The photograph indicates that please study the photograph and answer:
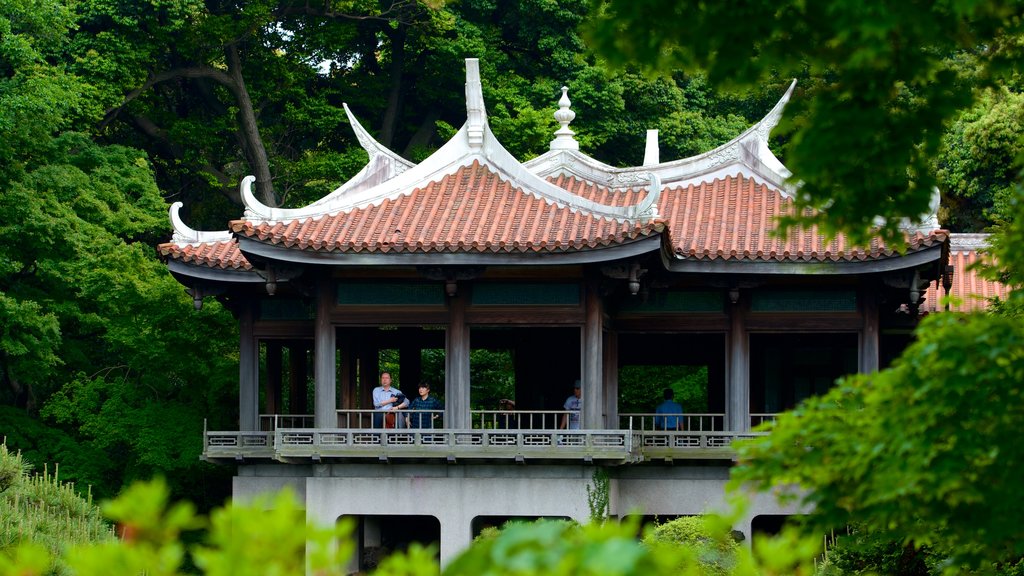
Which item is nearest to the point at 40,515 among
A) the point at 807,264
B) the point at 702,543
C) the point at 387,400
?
the point at 387,400

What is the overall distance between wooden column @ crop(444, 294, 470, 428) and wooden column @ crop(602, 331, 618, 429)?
6.91ft

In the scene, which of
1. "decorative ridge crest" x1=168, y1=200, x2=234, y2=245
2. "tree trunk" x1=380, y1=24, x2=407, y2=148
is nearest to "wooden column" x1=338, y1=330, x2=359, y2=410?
"decorative ridge crest" x1=168, y1=200, x2=234, y2=245

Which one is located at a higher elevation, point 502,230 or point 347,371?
point 502,230

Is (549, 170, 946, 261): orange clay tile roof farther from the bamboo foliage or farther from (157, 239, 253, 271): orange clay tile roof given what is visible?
the bamboo foliage

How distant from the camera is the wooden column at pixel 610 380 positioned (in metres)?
20.8

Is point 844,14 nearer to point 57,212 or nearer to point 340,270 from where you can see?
point 340,270

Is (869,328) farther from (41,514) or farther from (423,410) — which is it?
(41,514)

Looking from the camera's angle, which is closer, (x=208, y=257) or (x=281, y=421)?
(x=208, y=257)

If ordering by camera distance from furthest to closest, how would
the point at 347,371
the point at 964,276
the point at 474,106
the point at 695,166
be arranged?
the point at 964,276 < the point at 695,166 < the point at 347,371 < the point at 474,106

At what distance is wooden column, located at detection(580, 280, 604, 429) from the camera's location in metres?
19.4

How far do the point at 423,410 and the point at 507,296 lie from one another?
67.8 inches

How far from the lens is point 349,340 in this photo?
21984 mm

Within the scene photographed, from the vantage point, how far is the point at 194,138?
34125 mm

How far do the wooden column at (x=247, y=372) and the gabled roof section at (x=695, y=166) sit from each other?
467 centimetres
